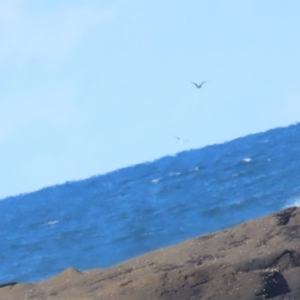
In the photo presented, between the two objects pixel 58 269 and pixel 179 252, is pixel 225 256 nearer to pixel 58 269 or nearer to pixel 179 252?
pixel 179 252

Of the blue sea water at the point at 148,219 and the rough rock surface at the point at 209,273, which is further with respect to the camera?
the blue sea water at the point at 148,219

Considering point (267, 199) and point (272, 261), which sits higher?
point (267, 199)

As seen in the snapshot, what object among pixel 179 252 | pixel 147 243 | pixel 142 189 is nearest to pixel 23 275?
pixel 147 243

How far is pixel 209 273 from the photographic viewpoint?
8.04 meters

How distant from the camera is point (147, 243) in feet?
85.8

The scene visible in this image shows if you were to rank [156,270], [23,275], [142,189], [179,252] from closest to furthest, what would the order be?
[156,270], [179,252], [23,275], [142,189]

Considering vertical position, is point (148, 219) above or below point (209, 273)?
above

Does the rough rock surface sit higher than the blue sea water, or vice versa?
the blue sea water

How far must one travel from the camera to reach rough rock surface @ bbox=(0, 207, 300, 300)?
26.0 feet

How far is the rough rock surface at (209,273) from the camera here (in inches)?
312

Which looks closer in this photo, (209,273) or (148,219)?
(209,273)

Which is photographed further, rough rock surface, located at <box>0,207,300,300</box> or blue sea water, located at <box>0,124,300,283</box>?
blue sea water, located at <box>0,124,300,283</box>

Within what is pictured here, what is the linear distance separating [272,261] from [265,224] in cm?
189

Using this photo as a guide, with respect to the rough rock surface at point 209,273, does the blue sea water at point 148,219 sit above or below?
above
